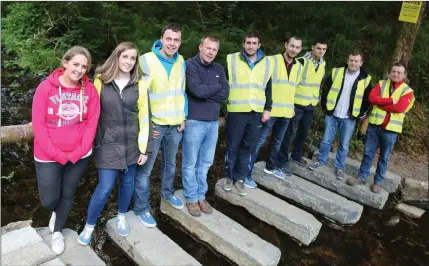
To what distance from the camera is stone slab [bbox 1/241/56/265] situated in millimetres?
3234

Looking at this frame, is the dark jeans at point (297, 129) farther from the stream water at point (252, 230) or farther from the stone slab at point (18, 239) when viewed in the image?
the stone slab at point (18, 239)

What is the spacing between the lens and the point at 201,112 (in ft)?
12.9

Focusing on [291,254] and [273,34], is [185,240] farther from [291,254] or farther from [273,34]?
[273,34]

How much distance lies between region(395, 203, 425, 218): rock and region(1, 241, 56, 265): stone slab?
4936 mm

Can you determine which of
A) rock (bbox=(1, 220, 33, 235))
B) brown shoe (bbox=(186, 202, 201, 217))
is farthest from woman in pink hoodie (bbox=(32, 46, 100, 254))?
brown shoe (bbox=(186, 202, 201, 217))

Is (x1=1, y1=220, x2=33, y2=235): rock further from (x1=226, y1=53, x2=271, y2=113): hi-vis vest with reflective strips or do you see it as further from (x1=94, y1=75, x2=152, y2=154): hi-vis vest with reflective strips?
(x1=226, y1=53, x2=271, y2=113): hi-vis vest with reflective strips

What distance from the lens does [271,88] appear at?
453 centimetres

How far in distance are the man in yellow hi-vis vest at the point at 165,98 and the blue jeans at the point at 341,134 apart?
2825 mm

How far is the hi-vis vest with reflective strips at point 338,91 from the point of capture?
207 inches

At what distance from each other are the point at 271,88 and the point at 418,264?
112 inches

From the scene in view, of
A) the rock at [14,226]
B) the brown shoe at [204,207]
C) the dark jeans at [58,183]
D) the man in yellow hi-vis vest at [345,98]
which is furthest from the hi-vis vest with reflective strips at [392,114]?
the rock at [14,226]

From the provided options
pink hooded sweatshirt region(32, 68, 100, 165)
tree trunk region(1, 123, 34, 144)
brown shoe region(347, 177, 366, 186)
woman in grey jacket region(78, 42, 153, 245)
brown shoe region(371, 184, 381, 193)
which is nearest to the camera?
pink hooded sweatshirt region(32, 68, 100, 165)

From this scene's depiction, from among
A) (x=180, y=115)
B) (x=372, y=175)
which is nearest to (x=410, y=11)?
(x=372, y=175)

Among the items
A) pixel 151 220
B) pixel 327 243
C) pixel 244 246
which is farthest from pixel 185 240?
pixel 327 243
